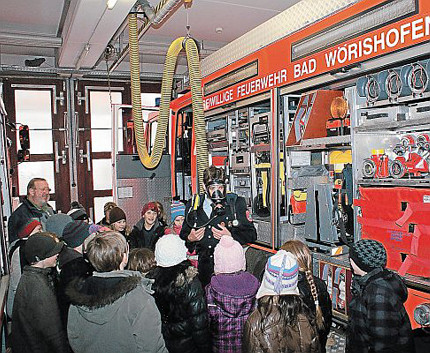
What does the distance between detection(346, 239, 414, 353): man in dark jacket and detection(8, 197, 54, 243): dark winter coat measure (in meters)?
4.14

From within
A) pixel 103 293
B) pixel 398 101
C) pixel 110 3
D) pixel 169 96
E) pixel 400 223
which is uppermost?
pixel 110 3

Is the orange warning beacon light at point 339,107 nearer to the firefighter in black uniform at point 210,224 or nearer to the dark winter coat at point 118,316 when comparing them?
the firefighter in black uniform at point 210,224

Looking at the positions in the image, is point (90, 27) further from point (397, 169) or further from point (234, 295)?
point (234, 295)

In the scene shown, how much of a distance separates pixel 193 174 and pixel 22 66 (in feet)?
15.9

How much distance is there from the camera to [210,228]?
430 cm

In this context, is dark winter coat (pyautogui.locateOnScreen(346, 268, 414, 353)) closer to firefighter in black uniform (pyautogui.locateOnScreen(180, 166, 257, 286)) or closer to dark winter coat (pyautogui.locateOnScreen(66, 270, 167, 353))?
dark winter coat (pyautogui.locateOnScreen(66, 270, 167, 353))

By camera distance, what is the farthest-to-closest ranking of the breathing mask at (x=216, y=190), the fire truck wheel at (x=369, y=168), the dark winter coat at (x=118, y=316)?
the breathing mask at (x=216, y=190) → the fire truck wheel at (x=369, y=168) → the dark winter coat at (x=118, y=316)

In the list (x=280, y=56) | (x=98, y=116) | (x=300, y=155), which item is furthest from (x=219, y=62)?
(x=98, y=116)

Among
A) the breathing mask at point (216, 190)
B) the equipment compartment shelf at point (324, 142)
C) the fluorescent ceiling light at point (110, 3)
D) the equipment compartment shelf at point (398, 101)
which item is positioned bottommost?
the breathing mask at point (216, 190)

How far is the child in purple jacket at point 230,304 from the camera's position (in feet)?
9.33

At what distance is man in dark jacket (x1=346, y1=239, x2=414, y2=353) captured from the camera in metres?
2.54

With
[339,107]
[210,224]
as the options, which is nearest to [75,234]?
[210,224]

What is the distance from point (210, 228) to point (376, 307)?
2.02m

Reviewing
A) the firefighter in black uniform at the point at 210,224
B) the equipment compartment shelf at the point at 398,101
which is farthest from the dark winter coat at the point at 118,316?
the equipment compartment shelf at the point at 398,101
